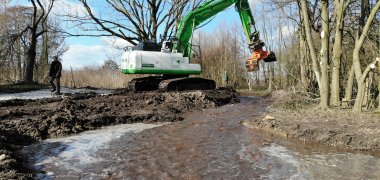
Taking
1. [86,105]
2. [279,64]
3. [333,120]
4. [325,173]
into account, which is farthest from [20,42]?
[325,173]

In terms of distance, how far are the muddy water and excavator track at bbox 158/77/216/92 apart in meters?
7.09

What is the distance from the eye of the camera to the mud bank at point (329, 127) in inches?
293

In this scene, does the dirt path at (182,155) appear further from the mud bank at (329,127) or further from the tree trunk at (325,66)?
the tree trunk at (325,66)

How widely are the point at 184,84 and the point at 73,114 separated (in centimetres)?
713

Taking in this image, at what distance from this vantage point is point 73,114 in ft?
34.0

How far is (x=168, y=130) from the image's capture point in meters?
9.54

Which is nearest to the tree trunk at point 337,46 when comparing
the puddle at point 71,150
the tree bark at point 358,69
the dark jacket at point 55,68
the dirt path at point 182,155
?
the tree bark at point 358,69

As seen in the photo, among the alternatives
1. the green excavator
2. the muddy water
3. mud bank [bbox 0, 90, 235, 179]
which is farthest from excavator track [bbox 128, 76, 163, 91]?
the muddy water

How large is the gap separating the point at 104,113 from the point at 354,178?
7336mm

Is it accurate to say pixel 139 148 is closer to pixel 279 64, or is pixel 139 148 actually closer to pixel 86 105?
pixel 86 105

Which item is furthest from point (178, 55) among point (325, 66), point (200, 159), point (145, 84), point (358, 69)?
point (200, 159)

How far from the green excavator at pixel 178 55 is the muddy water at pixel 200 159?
703 centimetres

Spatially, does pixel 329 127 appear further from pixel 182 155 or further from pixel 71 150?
pixel 71 150

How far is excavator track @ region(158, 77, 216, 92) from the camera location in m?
16.1
